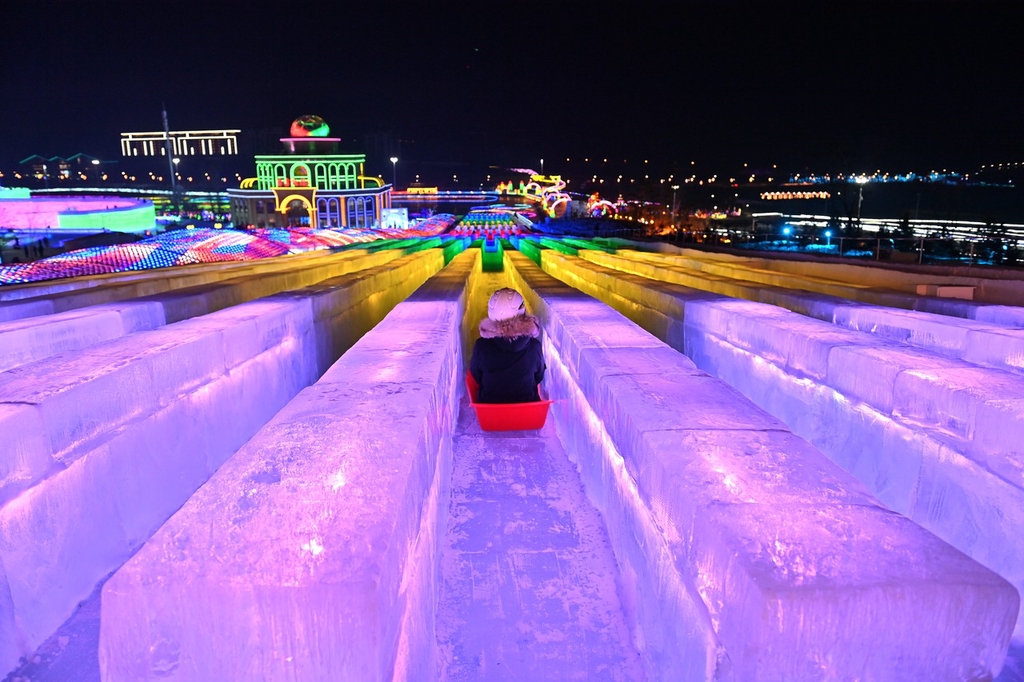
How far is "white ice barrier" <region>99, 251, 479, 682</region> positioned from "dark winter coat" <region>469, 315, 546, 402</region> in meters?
2.39

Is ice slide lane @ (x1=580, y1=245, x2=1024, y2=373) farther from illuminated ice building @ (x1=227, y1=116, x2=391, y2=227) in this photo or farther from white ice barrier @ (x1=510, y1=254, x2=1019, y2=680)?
illuminated ice building @ (x1=227, y1=116, x2=391, y2=227)

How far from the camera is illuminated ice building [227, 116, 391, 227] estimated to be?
6309 cm

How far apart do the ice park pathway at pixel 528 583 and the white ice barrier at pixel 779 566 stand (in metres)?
0.27

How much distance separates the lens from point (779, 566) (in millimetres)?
1415

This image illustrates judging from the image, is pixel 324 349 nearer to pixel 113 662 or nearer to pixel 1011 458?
pixel 113 662

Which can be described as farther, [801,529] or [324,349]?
[324,349]

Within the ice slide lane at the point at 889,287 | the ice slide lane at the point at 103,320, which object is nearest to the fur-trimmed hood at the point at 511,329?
the ice slide lane at the point at 103,320

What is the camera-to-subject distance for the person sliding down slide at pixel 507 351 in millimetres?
4652

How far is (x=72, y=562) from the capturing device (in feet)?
8.76

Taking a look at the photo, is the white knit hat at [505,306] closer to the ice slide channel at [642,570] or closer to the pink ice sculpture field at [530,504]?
the pink ice sculpture field at [530,504]

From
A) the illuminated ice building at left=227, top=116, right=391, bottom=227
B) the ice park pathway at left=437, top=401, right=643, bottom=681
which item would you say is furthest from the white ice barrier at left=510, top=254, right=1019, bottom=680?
the illuminated ice building at left=227, top=116, right=391, bottom=227

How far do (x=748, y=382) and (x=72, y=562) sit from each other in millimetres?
4753

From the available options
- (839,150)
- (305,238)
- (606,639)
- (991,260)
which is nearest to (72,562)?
(606,639)

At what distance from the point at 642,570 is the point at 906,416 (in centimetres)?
174
